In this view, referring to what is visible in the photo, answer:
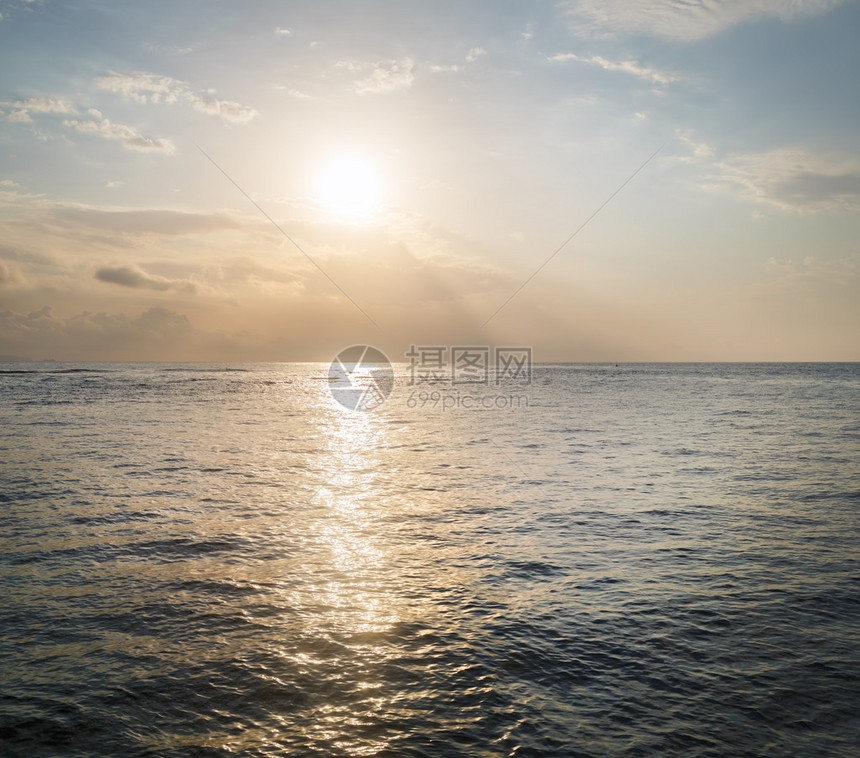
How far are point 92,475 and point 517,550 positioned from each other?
57.6 ft

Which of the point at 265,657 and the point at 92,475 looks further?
the point at 92,475

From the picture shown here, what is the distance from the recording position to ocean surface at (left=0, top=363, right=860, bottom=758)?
6.74 metres

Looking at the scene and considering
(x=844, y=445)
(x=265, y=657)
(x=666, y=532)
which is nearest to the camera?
(x=265, y=657)

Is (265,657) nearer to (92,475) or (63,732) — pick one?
(63,732)

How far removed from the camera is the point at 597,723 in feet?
22.5

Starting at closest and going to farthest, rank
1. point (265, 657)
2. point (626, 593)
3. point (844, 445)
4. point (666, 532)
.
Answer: point (265, 657), point (626, 593), point (666, 532), point (844, 445)

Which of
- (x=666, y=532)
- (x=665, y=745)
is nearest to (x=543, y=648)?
(x=665, y=745)

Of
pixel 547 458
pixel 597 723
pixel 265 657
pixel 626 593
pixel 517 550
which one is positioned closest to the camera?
pixel 597 723

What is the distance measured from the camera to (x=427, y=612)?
10.0 meters

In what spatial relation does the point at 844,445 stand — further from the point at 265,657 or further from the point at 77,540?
the point at 77,540

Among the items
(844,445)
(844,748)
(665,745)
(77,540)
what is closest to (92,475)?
(77,540)

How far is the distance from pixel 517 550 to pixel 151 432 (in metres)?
30.0

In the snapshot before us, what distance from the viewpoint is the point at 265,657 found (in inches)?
328

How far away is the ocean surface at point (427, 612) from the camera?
265 inches
